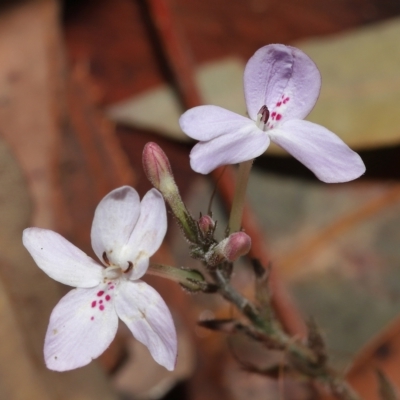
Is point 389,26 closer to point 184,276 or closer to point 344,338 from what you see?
point 344,338

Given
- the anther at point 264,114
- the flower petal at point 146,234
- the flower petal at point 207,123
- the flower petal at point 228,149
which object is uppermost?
the flower petal at point 207,123

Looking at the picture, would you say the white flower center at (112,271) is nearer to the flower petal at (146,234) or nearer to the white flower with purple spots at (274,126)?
the flower petal at (146,234)

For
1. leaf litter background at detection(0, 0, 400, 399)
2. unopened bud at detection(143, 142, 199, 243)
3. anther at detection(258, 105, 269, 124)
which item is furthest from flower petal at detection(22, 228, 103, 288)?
leaf litter background at detection(0, 0, 400, 399)

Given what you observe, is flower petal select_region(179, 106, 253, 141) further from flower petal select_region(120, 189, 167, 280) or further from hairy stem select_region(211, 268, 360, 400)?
hairy stem select_region(211, 268, 360, 400)

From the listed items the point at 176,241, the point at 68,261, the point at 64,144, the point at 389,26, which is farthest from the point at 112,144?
the point at 68,261

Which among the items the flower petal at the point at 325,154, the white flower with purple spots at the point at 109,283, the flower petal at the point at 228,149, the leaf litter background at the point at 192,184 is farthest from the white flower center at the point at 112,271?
the leaf litter background at the point at 192,184

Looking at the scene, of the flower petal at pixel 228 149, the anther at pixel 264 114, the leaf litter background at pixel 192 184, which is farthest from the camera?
the leaf litter background at pixel 192 184
